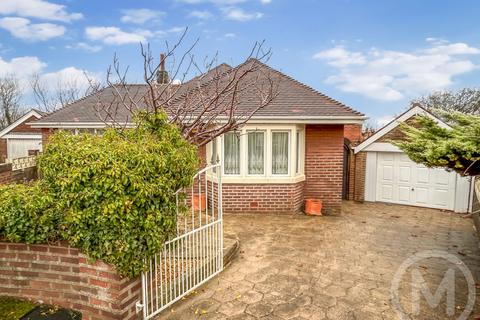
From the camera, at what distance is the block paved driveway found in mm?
4227

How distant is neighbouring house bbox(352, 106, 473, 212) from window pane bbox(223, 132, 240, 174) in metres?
5.51

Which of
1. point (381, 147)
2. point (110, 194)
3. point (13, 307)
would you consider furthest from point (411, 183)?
point (13, 307)

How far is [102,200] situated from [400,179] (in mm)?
11579

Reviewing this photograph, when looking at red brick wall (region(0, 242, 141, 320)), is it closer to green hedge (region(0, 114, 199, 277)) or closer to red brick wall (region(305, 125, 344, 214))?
green hedge (region(0, 114, 199, 277))

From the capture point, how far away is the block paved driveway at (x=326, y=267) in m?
4.23

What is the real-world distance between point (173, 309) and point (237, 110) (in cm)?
637

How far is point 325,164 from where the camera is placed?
387 inches

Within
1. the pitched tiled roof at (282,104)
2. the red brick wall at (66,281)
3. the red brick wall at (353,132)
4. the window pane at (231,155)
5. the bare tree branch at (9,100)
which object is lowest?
the red brick wall at (66,281)

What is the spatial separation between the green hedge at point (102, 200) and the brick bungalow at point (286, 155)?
5.81 m

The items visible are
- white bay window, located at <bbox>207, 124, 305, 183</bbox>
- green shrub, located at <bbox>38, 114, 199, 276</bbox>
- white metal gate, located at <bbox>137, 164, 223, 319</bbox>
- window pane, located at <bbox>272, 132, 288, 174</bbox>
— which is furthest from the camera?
window pane, located at <bbox>272, 132, 288, 174</bbox>

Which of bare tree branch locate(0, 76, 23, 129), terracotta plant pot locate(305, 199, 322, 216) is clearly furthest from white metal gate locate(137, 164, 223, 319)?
bare tree branch locate(0, 76, 23, 129)

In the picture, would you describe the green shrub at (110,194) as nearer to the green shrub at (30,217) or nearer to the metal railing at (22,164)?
the green shrub at (30,217)

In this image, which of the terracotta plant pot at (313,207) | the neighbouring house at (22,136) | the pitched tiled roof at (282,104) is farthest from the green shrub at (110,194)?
the neighbouring house at (22,136)

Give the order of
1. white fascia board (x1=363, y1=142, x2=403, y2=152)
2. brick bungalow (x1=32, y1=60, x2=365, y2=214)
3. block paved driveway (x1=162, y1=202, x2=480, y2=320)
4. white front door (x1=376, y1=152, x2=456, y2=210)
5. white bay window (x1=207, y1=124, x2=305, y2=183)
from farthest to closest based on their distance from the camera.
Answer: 1. white fascia board (x1=363, y1=142, x2=403, y2=152)
2. white front door (x1=376, y1=152, x2=456, y2=210)
3. white bay window (x1=207, y1=124, x2=305, y2=183)
4. brick bungalow (x1=32, y1=60, x2=365, y2=214)
5. block paved driveway (x1=162, y1=202, x2=480, y2=320)
